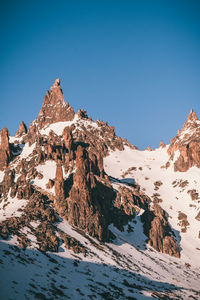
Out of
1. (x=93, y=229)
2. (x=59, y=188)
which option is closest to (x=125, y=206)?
(x=93, y=229)

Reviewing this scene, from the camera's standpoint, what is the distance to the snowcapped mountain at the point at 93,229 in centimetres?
3543

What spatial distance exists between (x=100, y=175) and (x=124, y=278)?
66992mm

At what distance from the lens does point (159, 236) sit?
94.2m

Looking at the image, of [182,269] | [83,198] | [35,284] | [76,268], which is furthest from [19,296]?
[182,269]

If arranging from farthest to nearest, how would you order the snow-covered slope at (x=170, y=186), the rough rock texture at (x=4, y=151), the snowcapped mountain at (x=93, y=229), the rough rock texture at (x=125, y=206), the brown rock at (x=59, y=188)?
the rough rock texture at (x=4, y=151)
the snow-covered slope at (x=170, y=186)
the rough rock texture at (x=125, y=206)
the brown rock at (x=59, y=188)
the snowcapped mountain at (x=93, y=229)

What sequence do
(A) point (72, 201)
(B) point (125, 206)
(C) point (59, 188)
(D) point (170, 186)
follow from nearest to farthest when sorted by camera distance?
1. (A) point (72, 201)
2. (C) point (59, 188)
3. (B) point (125, 206)
4. (D) point (170, 186)

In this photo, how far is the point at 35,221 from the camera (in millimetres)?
64125

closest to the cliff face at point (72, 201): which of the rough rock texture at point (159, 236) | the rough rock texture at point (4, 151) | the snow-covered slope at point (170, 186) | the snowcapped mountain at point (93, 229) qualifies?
the rough rock texture at point (159, 236)

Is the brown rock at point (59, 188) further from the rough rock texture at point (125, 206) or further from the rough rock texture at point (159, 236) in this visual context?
the rough rock texture at point (159, 236)

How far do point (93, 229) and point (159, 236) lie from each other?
32730 millimetres

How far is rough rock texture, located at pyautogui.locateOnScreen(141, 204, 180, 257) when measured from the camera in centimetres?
9138

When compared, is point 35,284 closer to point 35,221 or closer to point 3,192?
point 35,221

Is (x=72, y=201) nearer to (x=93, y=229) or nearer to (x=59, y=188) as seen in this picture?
Answer: (x=59, y=188)

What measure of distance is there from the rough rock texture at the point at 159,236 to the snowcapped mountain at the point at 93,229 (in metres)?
0.37
